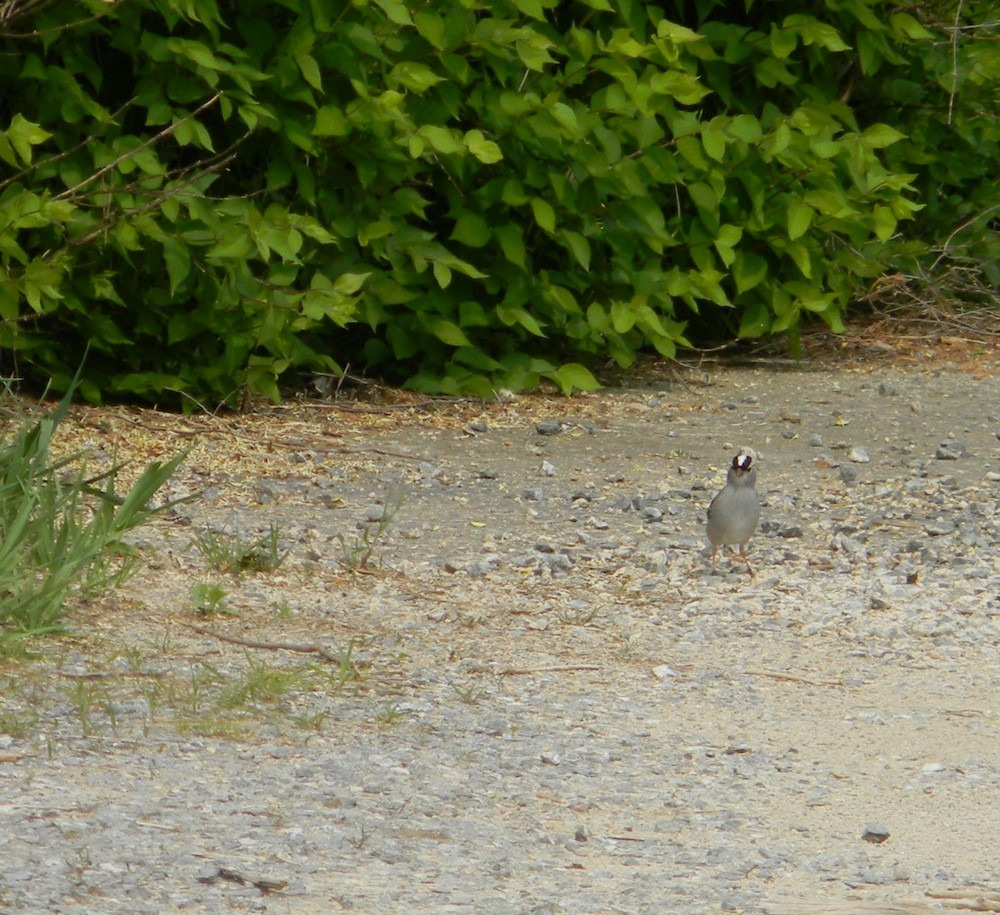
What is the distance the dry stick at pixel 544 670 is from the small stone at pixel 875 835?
1264 millimetres

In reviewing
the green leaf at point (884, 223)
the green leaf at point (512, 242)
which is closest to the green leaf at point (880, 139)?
the green leaf at point (884, 223)

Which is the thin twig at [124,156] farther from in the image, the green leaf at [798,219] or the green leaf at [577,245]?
the green leaf at [798,219]

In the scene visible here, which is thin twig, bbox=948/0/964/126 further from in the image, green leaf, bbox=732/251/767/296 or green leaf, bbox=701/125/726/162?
green leaf, bbox=701/125/726/162

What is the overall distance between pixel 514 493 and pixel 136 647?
7.89 feet

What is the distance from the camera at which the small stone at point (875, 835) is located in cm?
372

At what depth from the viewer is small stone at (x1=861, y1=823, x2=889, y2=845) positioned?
372 centimetres

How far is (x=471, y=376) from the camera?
8.23 meters

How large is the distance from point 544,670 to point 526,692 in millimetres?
220

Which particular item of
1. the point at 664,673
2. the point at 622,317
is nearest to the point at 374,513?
the point at 664,673

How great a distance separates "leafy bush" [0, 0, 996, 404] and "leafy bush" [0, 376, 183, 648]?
61.7 inches

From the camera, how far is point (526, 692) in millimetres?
4625

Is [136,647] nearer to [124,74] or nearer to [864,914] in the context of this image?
[864,914]

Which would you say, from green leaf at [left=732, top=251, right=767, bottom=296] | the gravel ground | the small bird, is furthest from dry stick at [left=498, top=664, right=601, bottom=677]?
green leaf at [left=732, top=251, right=767, bottom=296]

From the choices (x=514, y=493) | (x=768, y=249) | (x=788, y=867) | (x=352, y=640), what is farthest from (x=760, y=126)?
(x=788, y=867)
